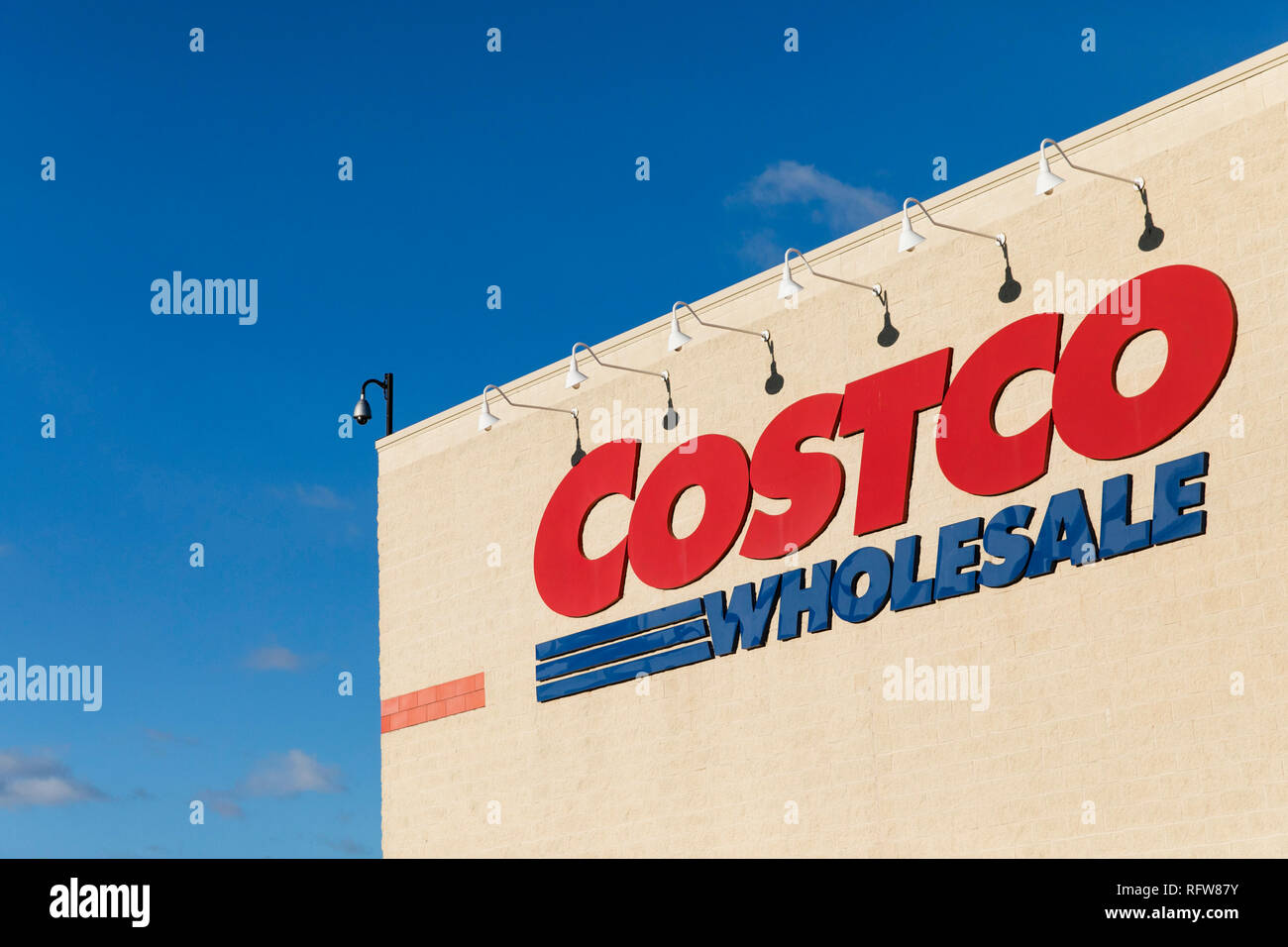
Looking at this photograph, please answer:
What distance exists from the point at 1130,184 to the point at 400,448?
1543 cm

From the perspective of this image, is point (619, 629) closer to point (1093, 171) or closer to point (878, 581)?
point (878, 581)

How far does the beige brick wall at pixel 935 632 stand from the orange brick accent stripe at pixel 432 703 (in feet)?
0.72

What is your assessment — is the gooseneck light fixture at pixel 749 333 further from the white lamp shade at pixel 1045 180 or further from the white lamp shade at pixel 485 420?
the white lamp shade at pixel 1045 180

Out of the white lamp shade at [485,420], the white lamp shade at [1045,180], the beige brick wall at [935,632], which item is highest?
the white lamp shade at [1045,180]

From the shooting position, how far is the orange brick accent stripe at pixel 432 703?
90.8 ft

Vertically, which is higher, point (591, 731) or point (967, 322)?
point (967, 322)

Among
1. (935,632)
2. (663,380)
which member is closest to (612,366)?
(663,380)

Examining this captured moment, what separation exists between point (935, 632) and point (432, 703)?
426 inches

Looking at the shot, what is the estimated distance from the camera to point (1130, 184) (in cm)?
2011

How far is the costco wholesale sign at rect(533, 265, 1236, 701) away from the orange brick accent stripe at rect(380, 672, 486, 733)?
172 centimetres

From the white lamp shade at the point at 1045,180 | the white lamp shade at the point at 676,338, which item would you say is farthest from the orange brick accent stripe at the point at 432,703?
the white lamp shade at the point at 1045,180

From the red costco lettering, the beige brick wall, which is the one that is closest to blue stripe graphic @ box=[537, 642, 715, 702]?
the beige brick wall
